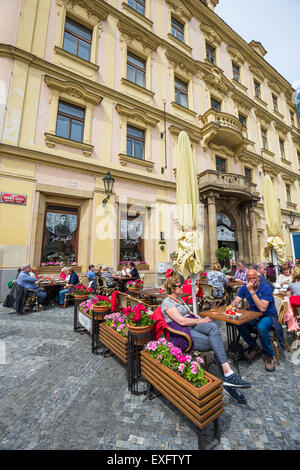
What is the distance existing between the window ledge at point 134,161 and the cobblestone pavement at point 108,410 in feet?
27.6

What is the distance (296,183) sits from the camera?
64.5 ft

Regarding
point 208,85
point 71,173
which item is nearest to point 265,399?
point 71,173

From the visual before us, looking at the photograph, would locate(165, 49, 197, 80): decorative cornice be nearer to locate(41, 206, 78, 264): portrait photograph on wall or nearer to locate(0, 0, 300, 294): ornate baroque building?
locate(0, 0, 300, 294): ornate baroque building

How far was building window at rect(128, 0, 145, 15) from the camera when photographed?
11666 mm

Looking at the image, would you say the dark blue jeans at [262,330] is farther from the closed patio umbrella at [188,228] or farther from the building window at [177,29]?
the building window at [177,29]

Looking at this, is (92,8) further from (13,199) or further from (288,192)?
(288,192)

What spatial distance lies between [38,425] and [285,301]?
13.1 ft

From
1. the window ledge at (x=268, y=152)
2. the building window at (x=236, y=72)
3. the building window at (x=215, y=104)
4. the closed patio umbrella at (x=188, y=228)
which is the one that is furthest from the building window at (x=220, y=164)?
the closed patio umbrella at (x=188, y=228)

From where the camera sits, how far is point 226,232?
12.6m

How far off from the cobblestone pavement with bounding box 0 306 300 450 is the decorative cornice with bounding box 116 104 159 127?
10368 millimetres

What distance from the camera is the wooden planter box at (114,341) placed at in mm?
2645

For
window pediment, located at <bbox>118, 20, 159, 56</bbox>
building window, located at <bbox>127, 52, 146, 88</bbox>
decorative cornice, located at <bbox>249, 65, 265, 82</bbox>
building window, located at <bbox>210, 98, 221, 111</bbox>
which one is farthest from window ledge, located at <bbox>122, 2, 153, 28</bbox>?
decorative cornice, located at <bbox>249, 65, 265, 82</bbox>

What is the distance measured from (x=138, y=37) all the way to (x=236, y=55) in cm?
1045

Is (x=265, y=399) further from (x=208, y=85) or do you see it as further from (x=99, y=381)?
(x=208, y=85)
